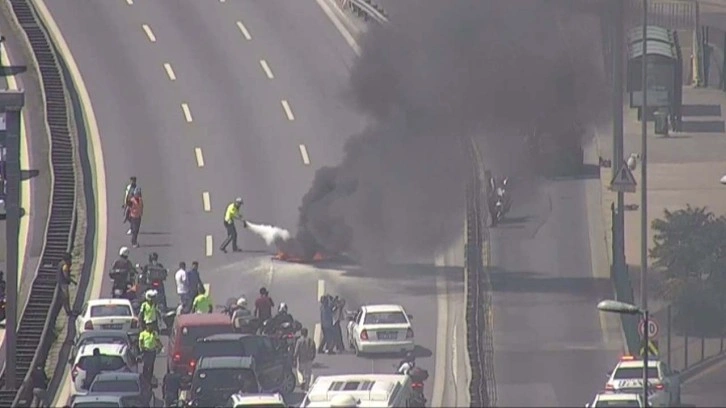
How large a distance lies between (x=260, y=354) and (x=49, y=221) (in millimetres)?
16063

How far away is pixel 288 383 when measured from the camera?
5631cm

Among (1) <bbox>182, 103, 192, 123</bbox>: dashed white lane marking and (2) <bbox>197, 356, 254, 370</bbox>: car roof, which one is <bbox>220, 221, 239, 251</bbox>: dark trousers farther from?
(2) <bbox>197, 356, 254, 370</bbox>: car roof

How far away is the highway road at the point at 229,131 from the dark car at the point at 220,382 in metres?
4.19

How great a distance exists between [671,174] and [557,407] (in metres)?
36.9

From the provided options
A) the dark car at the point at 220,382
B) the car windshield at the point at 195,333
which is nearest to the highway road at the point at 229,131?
the car windshield at the point at 195,333

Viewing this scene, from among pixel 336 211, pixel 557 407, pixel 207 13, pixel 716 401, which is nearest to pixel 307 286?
pixel 336 211

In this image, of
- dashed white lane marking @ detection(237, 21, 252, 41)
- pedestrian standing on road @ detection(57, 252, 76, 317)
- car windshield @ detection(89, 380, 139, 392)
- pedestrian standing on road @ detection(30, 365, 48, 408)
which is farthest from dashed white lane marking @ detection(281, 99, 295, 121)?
car windshield @ detection(89, 380, 139, 392)

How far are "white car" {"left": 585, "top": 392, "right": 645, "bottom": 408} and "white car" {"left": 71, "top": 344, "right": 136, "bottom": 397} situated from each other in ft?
36.9

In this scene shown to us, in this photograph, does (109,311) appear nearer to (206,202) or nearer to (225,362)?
(225,362)

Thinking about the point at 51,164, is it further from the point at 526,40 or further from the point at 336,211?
the point at 526,40

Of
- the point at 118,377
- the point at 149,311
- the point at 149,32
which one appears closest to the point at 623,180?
the point at 149,311

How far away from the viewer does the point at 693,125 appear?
90.1 m

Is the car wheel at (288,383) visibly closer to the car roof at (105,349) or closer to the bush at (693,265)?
the car roof at (105,349)

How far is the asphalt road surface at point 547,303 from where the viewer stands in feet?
181
